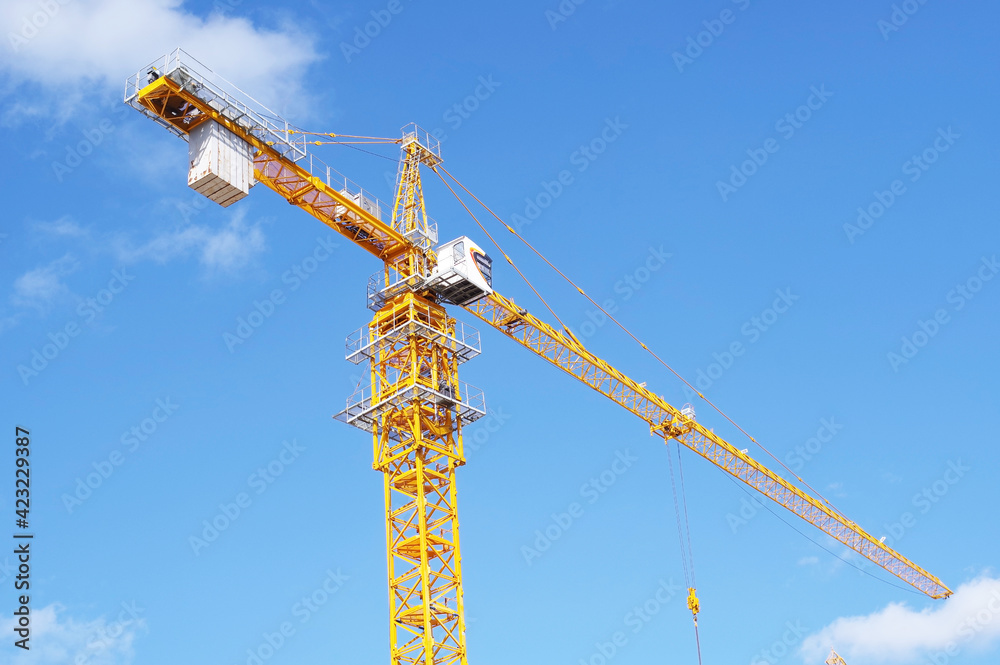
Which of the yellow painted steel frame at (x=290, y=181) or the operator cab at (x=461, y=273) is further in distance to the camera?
the operator cab at (x=461, y=273)

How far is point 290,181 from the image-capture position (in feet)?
159

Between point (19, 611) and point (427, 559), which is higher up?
point (427, 559)

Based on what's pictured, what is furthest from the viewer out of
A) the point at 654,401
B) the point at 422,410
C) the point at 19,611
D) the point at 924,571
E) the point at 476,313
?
the point at 924,571

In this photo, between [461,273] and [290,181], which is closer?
[290,181]

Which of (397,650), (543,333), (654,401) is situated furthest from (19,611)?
(654,401)

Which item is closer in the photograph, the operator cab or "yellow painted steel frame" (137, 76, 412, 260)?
"yellow painted steel frame" (137, 76, 412, 260)

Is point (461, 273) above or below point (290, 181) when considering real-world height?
below

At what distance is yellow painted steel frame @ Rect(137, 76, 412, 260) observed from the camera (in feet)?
141

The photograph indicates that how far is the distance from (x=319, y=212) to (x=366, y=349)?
20.0 ft

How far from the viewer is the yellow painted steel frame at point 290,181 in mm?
43031

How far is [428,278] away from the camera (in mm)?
51562

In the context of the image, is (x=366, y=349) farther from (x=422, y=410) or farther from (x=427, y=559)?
(x=427, y=559)

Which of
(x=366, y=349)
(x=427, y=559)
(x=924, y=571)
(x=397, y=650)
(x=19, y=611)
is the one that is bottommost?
(x=19, y=611)

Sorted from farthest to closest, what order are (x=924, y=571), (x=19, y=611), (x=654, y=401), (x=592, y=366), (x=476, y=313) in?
(x=924, y=571)
(x=654, y=401)
(x=592, y=366)
(x=476, y=313)
(x=19, y=611)
